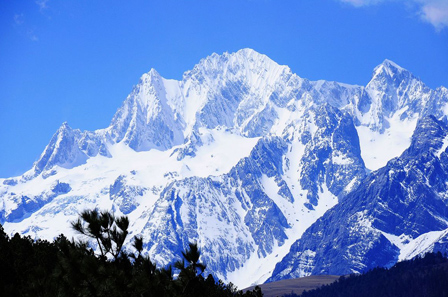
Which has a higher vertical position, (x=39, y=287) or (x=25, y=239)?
(x=25, y=239)

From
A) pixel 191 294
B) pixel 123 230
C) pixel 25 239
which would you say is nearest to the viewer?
pixel 123 230

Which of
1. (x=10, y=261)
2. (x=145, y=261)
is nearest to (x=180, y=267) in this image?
(x=145, y=261)

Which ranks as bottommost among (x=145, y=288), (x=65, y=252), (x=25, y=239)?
(x=145, y=288)

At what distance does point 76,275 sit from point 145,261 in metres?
5.26

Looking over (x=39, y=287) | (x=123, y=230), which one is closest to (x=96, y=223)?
(x=123, y=230)

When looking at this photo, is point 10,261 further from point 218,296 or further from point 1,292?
point 218,296

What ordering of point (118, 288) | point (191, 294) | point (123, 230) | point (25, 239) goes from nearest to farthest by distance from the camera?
1. point (118, 288)
2. point (123, 230)
3. point (191, 294)
4. point (25, 239)

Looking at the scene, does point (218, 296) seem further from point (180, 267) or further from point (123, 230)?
point (123, 230)

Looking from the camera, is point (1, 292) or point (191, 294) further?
point (191, 294)

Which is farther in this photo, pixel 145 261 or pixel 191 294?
pixel 191 294

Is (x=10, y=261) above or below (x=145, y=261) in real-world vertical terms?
above

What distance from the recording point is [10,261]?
205ft

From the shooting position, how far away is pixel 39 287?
49.7 meters

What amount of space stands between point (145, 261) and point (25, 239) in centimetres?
2236
